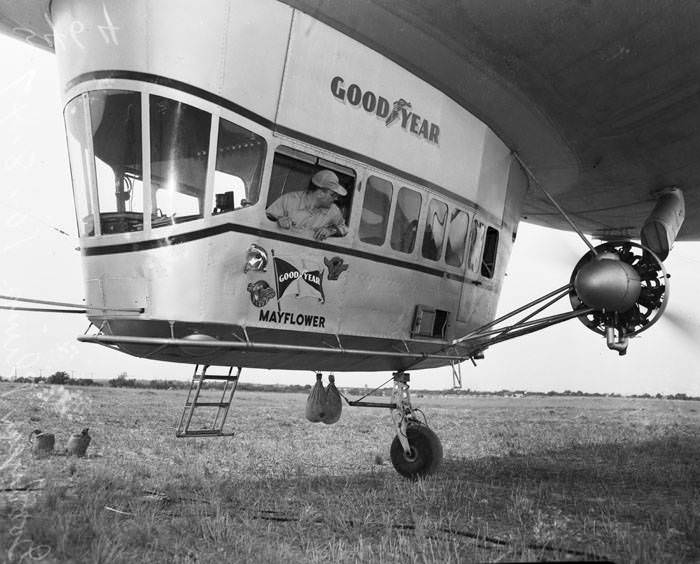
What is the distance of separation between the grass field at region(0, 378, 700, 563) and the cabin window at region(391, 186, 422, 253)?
364 centimetres

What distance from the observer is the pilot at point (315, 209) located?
25.9ft

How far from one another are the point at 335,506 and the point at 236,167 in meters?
4.53

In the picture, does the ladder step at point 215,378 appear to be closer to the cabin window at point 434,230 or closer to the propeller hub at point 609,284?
the cabin window at point 434,230

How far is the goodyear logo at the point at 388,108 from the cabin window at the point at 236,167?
4.77 feet

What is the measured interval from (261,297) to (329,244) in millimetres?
1298

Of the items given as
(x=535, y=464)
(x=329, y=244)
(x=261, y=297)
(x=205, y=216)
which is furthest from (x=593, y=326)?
(x=205, y=216)

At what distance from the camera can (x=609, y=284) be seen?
10.3 meters

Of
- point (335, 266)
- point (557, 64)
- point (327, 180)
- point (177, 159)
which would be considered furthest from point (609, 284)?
point (177, 159)

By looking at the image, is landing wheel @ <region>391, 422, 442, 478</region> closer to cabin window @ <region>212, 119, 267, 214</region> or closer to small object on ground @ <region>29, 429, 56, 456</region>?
cabin window @ <region>212, 119, 267, 214</region>

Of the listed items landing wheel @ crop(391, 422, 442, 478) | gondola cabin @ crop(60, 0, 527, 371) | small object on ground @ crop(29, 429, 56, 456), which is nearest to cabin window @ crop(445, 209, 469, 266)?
gondola cabin @ crop(60, 0, 527, 371)

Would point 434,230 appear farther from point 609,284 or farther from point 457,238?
point 609,284

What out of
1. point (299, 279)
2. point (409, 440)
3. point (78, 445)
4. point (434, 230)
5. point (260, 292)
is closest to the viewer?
point (260, 292)

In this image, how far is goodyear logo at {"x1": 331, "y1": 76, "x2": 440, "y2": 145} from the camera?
27.6ft

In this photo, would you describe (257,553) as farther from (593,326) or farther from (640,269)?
(640,269)
